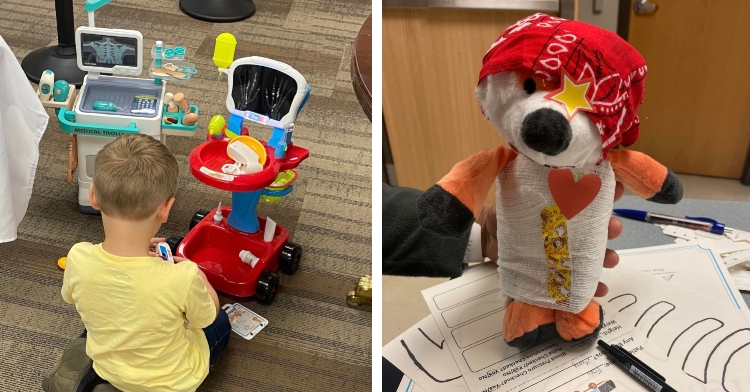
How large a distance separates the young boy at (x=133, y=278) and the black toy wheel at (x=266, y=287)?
0.33m

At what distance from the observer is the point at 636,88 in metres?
0.68

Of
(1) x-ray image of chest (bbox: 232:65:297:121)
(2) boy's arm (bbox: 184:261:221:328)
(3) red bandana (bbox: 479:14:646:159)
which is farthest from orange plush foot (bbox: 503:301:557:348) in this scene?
(1) x-ray image of chest (bbox: 232:65:297:121)

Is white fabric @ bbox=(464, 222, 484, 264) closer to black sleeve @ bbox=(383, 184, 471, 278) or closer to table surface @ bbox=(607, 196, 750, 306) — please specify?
black sleeve @ bbox=(383, 184, 471, 278)

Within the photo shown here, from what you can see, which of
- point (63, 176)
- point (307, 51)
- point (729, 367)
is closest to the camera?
point (729, 367)

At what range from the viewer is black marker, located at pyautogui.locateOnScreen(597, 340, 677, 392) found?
2.49 ft

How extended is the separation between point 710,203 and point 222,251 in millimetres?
959

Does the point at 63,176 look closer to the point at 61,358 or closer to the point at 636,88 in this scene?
the point at 61,358

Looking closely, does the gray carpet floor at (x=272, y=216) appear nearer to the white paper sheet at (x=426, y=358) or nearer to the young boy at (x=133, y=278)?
the young boy at (x=133, y=278)

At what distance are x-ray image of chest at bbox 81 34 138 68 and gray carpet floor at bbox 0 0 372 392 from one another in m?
0.37

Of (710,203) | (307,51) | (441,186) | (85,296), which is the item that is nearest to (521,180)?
(441,186)

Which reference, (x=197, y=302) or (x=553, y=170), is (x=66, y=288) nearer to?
(x=197, y=302)

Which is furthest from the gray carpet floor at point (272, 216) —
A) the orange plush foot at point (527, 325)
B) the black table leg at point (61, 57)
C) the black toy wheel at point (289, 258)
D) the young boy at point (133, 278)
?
the orange plush foot at point (527, 325)

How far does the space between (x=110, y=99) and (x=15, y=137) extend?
233mm

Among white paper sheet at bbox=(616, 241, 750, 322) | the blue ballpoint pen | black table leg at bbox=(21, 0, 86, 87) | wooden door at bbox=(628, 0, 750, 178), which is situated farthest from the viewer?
wooden door at bbox=(628, 0, 750, 178)
